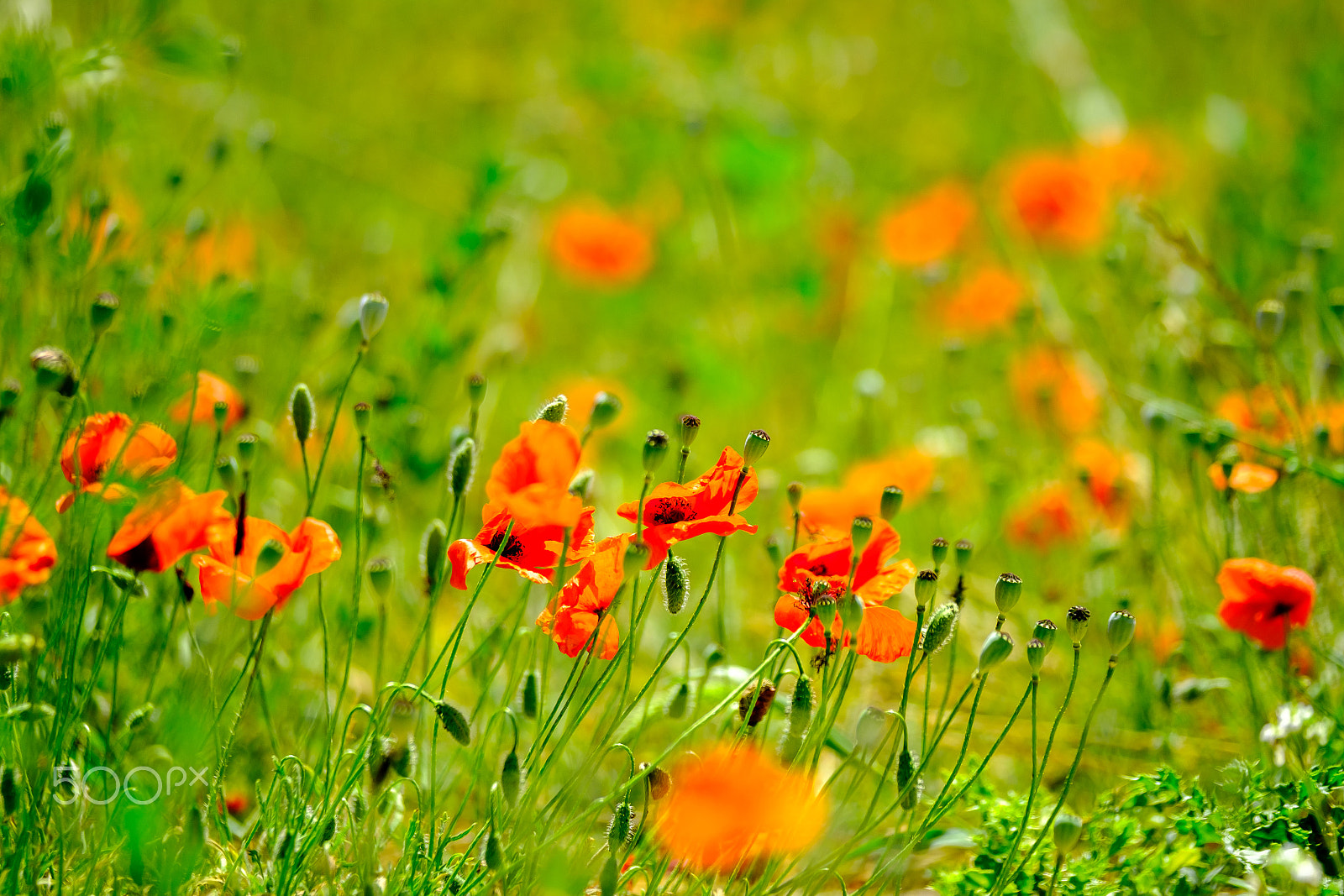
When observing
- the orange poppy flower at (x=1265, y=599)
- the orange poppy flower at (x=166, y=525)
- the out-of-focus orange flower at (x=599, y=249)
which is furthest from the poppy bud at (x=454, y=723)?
the out-of-focus orange flower at (x=599, y=249)

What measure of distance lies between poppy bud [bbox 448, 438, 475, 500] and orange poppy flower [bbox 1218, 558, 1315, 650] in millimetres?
779

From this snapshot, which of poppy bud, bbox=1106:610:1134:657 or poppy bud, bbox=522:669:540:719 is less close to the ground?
poppy bud, bbox=1106:610:1134:657

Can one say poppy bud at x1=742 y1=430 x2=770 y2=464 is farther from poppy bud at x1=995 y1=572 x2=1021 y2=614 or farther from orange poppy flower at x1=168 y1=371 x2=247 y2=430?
orange poppy flower at x1=168 y1=371 x2=247 y2=430

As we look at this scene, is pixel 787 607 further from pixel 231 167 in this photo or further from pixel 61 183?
pixel 231 167

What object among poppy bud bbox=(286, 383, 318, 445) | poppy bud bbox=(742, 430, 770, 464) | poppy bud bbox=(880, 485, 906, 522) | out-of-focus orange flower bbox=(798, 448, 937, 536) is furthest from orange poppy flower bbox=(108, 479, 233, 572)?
out-of-focus orange flower bbox=(798, 448, 937, 536)

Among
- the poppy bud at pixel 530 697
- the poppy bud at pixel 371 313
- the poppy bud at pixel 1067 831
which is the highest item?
the poppy bud at pixel 371 313

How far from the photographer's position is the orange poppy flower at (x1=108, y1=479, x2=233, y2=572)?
0.94 meters

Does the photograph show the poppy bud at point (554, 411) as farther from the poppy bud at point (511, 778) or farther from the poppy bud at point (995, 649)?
the poppy bud at point (995, 649)

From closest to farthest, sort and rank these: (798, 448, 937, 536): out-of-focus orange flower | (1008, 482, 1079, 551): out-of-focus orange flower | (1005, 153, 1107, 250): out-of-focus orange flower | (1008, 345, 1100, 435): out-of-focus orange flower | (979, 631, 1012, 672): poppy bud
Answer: (979, 631, 1012, 672): poppy bud → (798, 448, 937, 536): out-of-focus orange flower → (1008, 482, 1079, 551): out-of-focus orange flower → (1008, 345, 1100, 435): out-of-focus orange flower → (1005, 153, 1107, 250): out-of-focus orange flower

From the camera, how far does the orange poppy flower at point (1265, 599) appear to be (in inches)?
43.7

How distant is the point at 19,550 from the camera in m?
0.98

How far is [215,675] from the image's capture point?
121 cm

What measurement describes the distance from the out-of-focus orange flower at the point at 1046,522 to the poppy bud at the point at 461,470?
1.04 meters

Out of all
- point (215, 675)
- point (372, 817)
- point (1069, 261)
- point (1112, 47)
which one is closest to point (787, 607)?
point (372, 817)
